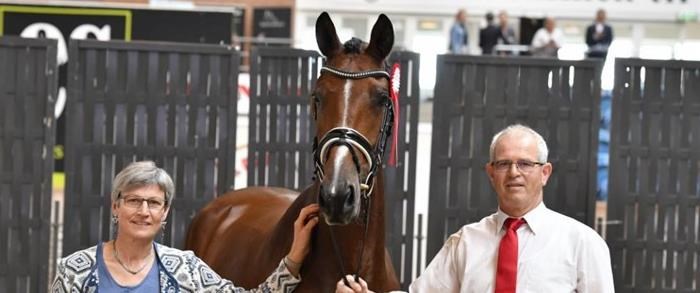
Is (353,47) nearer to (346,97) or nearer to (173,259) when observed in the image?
(346,97)

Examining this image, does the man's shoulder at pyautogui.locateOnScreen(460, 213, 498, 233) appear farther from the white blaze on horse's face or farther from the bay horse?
the white blaze on horse's face

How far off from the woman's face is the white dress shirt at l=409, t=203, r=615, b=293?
0.94 metres

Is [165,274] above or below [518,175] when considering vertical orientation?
below

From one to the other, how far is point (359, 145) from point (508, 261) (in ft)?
1.86

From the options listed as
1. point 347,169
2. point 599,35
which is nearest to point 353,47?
point 347,169

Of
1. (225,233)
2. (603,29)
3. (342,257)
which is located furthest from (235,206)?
(603,29)

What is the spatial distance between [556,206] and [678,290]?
0.86 metres

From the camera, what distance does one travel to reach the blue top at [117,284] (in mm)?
3047

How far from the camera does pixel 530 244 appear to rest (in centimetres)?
333

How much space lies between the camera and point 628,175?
21.2 ft

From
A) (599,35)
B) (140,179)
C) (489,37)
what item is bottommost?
(140,179)

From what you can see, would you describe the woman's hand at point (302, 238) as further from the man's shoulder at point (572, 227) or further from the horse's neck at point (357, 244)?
the man's shoulder at point (572, 227)

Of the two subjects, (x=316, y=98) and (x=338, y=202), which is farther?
(x=316, y=98)

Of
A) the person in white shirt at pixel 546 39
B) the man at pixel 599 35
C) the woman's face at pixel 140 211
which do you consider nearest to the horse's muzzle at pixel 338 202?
the woman's face at pixel 140 211
